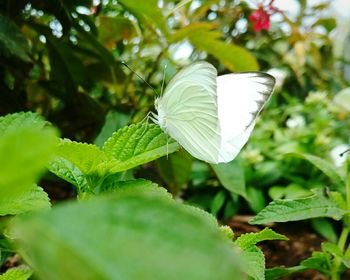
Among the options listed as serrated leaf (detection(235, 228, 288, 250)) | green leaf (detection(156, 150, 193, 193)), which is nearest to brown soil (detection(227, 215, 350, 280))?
green leaf (detection(156, 150, 193, 193))

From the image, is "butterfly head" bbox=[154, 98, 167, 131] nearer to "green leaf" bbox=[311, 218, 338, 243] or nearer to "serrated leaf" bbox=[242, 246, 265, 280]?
"serrated leaf" bbox=[242, 246, 265, 280]

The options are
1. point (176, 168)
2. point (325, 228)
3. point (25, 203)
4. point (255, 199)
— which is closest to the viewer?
point (25, 203)

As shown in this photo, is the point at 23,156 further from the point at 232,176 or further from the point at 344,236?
the point at 232,176

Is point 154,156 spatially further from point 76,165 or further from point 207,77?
point 207,77

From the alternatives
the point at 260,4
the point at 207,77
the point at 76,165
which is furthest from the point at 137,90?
the point at 76,165

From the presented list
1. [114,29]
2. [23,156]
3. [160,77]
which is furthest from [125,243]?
[160,77]

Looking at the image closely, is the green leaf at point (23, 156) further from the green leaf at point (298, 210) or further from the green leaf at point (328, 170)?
the green leaf at point (328, 170)

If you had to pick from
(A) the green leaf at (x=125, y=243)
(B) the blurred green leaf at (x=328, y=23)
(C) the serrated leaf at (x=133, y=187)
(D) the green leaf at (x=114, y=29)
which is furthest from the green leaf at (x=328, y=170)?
(B) the blurred green leaf at (x=328, y=23)
